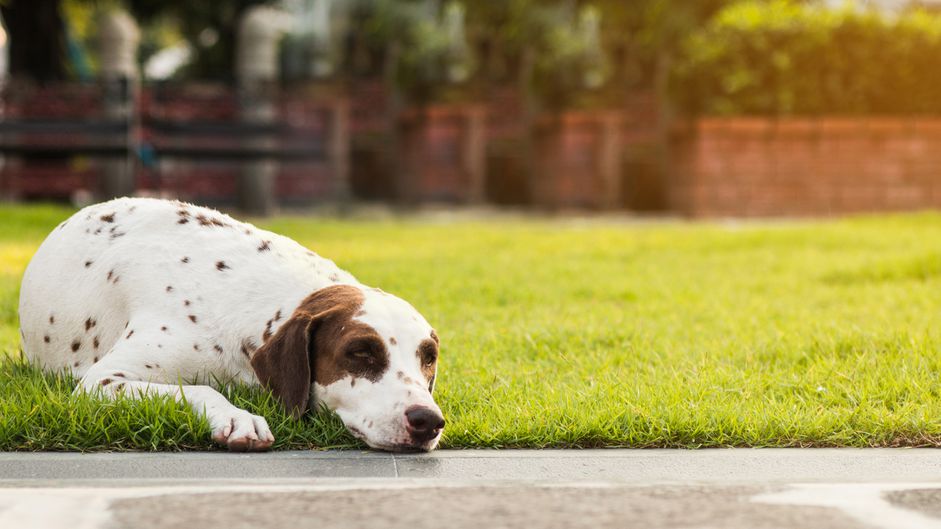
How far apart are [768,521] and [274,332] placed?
2.05 metres

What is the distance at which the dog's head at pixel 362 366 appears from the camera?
14.0 feet

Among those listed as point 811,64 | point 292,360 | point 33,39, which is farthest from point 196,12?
point 292,360

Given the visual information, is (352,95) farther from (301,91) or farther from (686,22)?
(686,22)

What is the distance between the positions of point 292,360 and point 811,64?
14.4 meters

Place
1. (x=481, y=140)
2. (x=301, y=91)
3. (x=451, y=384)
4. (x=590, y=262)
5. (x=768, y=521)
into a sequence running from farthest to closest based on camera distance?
(x=481, y=140)
(x=301, y=91)
(x=590, y=262)
(x=451, y=384)
(x=768, y=521)

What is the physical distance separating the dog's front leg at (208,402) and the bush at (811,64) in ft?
46.1

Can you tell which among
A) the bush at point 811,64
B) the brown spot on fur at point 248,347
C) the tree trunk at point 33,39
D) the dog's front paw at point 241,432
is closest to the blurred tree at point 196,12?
the tree trunk at point 33,39

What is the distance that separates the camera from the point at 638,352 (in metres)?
6.34

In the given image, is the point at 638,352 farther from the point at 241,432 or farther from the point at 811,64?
the point at 811,64

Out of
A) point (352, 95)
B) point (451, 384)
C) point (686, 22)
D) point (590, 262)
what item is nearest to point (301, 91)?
point (352, 95)

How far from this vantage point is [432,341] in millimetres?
4551

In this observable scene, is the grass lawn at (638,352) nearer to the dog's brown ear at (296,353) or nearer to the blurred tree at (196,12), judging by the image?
the dog's brown ear at (296,353)

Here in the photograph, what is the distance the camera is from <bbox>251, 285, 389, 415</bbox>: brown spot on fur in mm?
4379

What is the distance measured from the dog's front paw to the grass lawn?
8 centimetres
